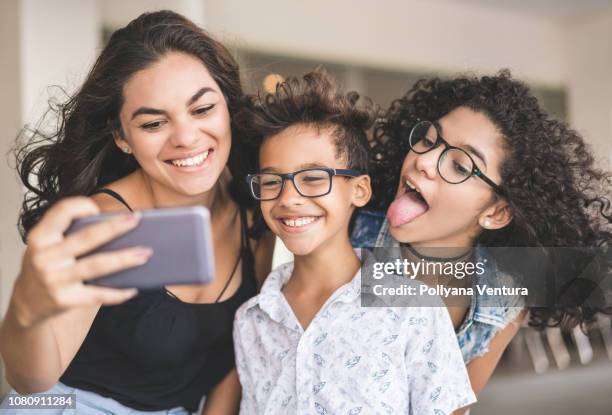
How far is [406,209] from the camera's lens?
1.87 metres

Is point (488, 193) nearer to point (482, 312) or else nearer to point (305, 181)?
point (482, 312)

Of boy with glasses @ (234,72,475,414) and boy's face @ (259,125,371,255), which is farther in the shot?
boy's face @ (259,125,371,255)

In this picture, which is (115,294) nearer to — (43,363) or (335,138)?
(43,363)

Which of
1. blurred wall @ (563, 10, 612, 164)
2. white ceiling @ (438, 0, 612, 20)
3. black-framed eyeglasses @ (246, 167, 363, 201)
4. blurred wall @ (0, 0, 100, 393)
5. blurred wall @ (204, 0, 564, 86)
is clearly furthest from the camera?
blurred wall @ (563, 10, 612, 164)

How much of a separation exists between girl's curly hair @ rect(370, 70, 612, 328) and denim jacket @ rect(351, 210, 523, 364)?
85 mm

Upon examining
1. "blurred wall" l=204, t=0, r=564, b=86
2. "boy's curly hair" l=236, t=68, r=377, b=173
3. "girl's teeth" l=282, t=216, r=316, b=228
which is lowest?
"girl's teeth" l=282, t=216, r=316, b=228

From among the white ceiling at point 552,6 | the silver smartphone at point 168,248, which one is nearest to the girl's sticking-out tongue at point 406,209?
the silver smartphone at point 168,248

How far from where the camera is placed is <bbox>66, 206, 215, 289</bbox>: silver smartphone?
1021 mm

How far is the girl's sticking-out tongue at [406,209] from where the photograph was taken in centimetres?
186

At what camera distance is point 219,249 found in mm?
2076

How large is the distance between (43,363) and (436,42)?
20.6ft

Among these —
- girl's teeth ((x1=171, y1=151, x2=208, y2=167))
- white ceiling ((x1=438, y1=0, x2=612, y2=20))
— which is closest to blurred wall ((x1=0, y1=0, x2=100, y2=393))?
girl's teeth ((x1=171, y1=151, x2=208, y2=167))

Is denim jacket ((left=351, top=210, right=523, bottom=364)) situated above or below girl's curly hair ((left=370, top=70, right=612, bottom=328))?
below

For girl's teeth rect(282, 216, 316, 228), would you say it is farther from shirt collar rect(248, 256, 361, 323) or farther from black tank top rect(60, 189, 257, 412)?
black tank top rect(60, 189, 257, 412)
